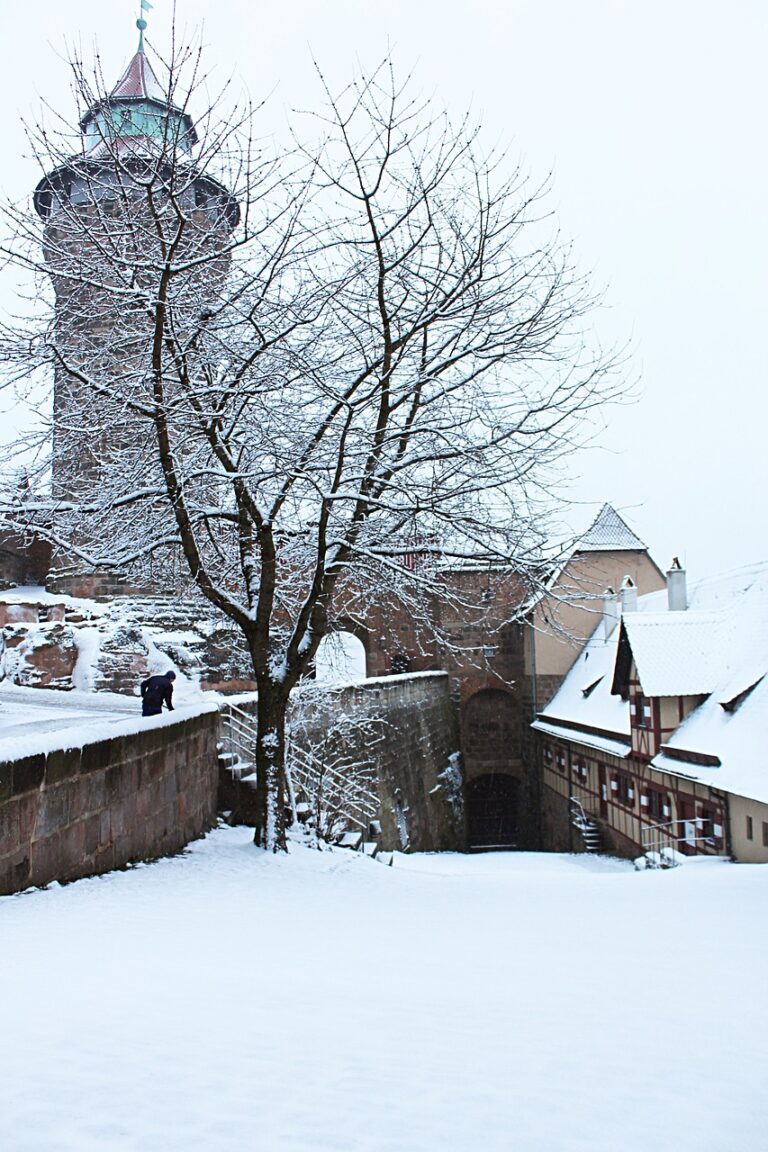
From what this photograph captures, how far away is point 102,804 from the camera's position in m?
6.47

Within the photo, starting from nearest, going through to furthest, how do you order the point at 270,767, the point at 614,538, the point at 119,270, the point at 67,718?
the point at 119,270 → the point at 270,767 → the point at 67,718 → the point at 614,538

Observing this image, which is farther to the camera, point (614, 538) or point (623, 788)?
point (614, 538)

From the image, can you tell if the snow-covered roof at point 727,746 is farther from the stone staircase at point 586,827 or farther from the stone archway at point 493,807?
the stone archway at point 493,807

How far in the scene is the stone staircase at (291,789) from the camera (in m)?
10.3

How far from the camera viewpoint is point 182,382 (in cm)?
777

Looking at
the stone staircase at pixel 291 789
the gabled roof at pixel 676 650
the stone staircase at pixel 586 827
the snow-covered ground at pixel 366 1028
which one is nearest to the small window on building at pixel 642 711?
the gabled roof at pixel 676 650

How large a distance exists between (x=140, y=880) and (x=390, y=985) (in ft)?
10.1

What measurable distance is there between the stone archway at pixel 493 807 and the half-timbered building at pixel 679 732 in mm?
6555

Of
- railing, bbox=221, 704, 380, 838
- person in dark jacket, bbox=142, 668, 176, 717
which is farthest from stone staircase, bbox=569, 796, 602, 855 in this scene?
person in dark jacket, bbox=142, 668, 176, 717

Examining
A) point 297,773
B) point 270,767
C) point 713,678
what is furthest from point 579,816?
point 270,767

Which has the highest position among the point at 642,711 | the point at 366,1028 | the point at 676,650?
the point at 676,650

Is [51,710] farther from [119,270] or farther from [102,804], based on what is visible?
[119,270]

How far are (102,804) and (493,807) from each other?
2640 centimetres

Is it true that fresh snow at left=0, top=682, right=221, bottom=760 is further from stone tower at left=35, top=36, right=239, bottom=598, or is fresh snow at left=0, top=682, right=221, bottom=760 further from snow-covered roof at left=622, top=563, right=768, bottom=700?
snow-covered roof at left=622, top=563, right=768, bottom=700
